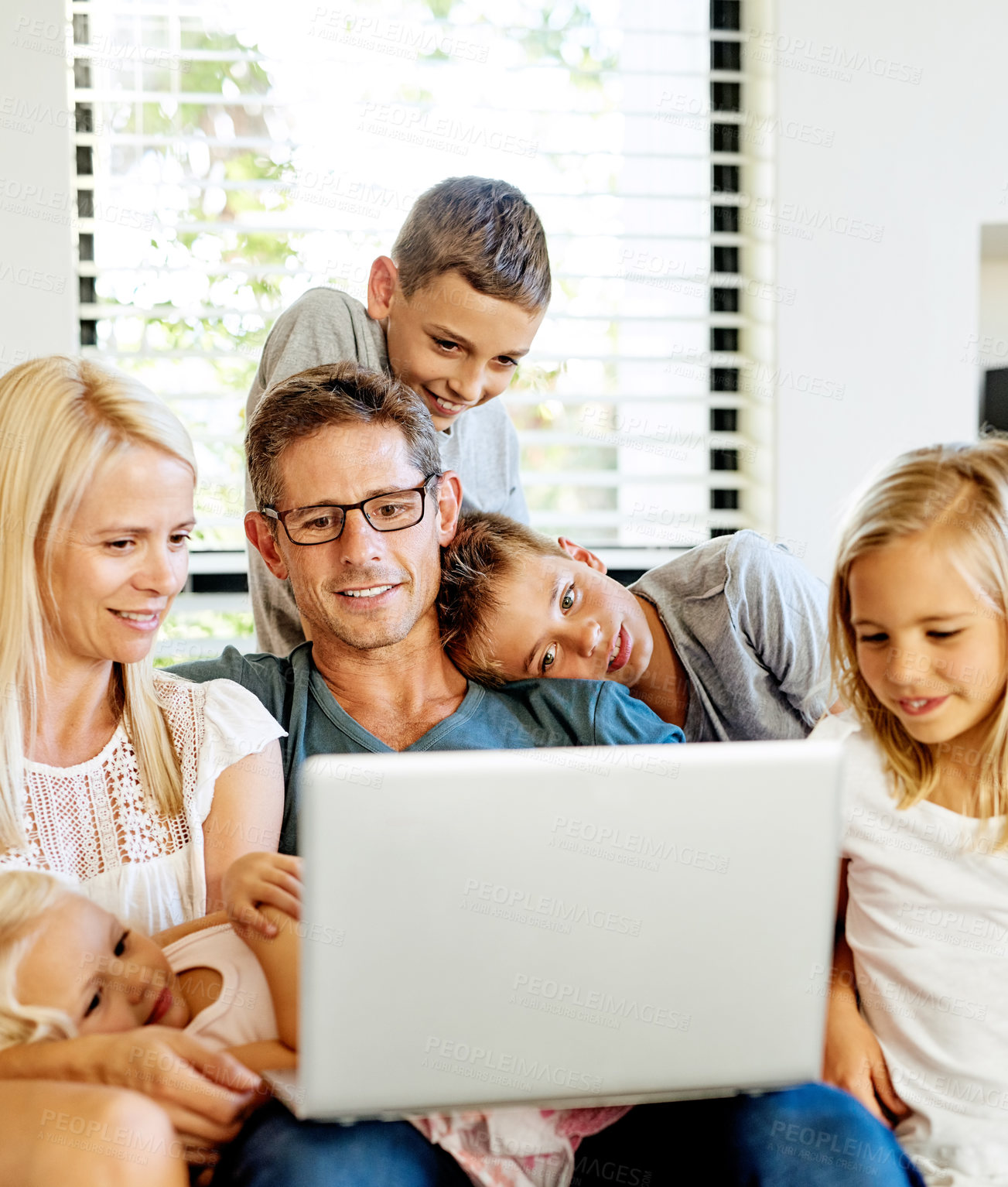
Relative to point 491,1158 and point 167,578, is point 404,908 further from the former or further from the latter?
point 167,578

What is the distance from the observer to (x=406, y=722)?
163 cm

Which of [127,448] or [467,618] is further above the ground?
[127,448]

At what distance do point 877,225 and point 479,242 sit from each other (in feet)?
4.10

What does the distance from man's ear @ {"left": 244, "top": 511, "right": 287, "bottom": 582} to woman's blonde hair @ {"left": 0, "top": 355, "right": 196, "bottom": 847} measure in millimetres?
314

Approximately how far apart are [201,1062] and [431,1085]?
0.26 m

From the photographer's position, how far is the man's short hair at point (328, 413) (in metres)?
1.58

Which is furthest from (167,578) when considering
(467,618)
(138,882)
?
(467,618)

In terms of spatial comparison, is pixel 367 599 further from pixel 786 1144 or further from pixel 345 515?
pixel 786 1144

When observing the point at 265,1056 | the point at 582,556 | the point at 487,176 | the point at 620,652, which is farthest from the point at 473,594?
the point at 487,176

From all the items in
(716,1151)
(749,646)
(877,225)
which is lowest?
(716,1151)

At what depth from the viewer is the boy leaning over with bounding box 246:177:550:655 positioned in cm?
182

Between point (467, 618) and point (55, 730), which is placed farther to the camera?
point (467, 618)

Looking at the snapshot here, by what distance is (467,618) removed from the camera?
5.54 ft

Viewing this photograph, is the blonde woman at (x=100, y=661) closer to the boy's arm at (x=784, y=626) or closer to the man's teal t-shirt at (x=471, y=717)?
the man's teal t-shirt at (x=471, y=717)
